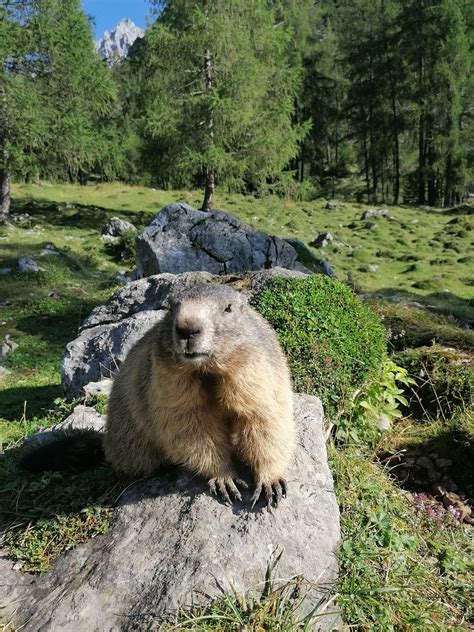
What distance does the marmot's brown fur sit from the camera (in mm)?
2973

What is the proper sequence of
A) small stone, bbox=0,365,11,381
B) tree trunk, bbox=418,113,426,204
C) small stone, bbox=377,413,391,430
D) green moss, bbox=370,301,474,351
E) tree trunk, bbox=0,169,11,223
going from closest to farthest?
small stone, bbox=377,413,391,430 < green moss, bbox=370,301,474,351 < small stone, bbox=0,365,11,381 < tree trunk, bbox=0,169,11,223 < tree trunk, bbox=418,113,426,204

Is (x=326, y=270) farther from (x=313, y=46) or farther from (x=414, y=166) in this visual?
(x=313, y=46)

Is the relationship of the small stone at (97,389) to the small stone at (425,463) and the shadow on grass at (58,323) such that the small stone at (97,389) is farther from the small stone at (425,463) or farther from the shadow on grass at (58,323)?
the shadow on grass at (58,323)

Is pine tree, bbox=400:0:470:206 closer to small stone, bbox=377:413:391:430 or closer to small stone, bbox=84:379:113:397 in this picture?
small stone, bbox=377:413:391:430

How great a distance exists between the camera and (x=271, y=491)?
11.3 ft

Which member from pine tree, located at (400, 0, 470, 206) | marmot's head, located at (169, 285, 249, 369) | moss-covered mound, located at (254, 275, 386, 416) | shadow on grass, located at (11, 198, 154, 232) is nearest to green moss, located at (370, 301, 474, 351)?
moss-covered mound, located at (254, 275, 386, 416)

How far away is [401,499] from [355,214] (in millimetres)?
24986

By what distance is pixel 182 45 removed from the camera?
20594mm

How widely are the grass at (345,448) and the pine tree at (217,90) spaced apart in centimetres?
350

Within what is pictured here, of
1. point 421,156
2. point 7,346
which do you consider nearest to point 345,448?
point 7,346

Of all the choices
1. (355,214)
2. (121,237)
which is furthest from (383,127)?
(121,237)

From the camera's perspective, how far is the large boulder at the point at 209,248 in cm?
1123

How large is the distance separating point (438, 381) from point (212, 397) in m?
4.67

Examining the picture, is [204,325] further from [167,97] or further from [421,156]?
[421,156]
